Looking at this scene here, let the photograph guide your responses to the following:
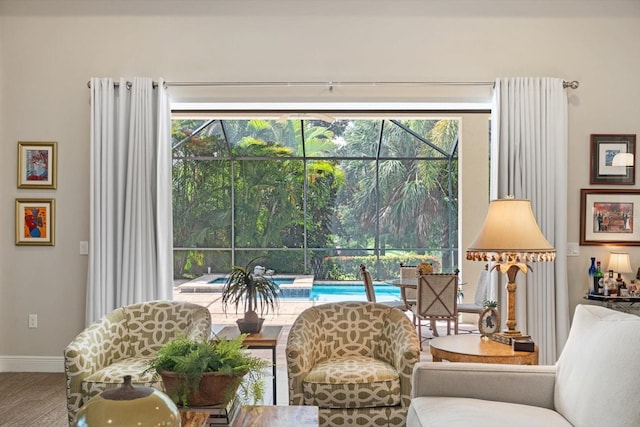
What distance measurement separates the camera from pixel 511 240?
3412 mm

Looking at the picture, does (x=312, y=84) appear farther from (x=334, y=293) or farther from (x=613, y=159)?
(x=334, y=293)

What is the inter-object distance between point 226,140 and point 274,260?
83.9 inches

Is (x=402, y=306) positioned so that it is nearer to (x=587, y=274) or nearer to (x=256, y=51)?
(x=587, y=274)

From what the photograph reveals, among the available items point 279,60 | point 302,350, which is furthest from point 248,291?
point 279,60

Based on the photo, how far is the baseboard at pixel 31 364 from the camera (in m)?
5.30

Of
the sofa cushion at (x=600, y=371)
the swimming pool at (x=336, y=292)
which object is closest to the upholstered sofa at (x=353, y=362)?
the sofa cushion at (x=600, y=371)

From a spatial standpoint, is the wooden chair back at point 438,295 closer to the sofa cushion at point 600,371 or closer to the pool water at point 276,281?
the sofa cushion at point 600,371

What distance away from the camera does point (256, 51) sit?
17.5 ft

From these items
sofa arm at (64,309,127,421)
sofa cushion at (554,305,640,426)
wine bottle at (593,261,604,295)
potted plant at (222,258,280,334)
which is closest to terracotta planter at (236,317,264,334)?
potted plant at (222,258,280,334)

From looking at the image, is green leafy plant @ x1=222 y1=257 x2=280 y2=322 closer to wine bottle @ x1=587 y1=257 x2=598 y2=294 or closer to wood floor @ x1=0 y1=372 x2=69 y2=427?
wood floor @ x1=0 y1=372 x2=69 y2=427

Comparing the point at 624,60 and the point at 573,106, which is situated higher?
the point at 624,60

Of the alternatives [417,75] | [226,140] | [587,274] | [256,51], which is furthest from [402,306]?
[226,140]

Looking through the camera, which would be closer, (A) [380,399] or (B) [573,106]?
(A) [380,399]

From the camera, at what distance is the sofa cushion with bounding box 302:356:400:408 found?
3408 millimetres
